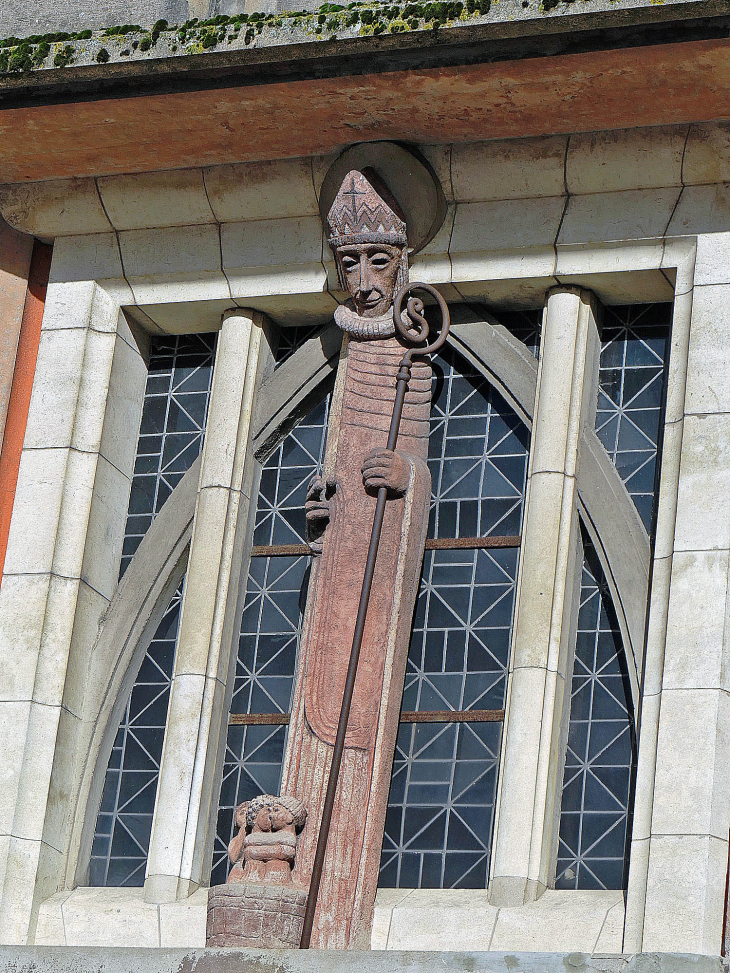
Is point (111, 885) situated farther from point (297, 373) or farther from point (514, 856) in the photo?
point (297, 373)

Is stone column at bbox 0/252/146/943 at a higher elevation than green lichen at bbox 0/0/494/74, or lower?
lower

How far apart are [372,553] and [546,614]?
820 mm

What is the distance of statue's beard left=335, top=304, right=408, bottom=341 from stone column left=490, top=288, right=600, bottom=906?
2.32ft

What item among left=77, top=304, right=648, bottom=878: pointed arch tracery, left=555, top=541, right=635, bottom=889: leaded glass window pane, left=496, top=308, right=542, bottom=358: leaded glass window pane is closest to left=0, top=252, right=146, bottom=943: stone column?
left=77, top=304, right=648, bottom=878: pointed arch tracery

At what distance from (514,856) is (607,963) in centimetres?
151

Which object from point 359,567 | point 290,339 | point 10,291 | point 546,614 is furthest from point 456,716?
point 10,291

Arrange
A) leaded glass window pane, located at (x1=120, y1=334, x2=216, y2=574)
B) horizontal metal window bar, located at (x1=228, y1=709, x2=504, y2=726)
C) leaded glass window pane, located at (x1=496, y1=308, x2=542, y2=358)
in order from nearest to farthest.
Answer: horizontal metal window bar, located at (x1=228, y1=709, x2=504, y2=726) → leaded glass window pane, located at (x1=496, y1=308, x2=542, y2=358) → leaded glass window pane, located at (x1=120, y1=334, x2=216, y2=574)

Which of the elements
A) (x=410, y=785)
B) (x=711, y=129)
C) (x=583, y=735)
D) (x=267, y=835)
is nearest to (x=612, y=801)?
(x=583, y=735)

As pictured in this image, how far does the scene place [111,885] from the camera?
8883 mm

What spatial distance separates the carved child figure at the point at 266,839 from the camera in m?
7.80

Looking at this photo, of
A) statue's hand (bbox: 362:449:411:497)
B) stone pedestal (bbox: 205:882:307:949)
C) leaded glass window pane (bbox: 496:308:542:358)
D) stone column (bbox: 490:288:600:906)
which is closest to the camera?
stone pedestal (bbox: 205:882:307:949)

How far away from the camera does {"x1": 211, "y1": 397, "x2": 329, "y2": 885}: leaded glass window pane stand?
8.85 m

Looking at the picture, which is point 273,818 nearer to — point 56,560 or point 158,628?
point 158,628

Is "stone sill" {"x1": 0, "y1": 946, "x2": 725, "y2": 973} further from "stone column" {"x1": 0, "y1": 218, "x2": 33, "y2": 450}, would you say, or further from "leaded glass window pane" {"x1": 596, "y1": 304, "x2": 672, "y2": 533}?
"stone column" {"x1": 0, "y1": 218, "x2": 33, "y2": 450}
